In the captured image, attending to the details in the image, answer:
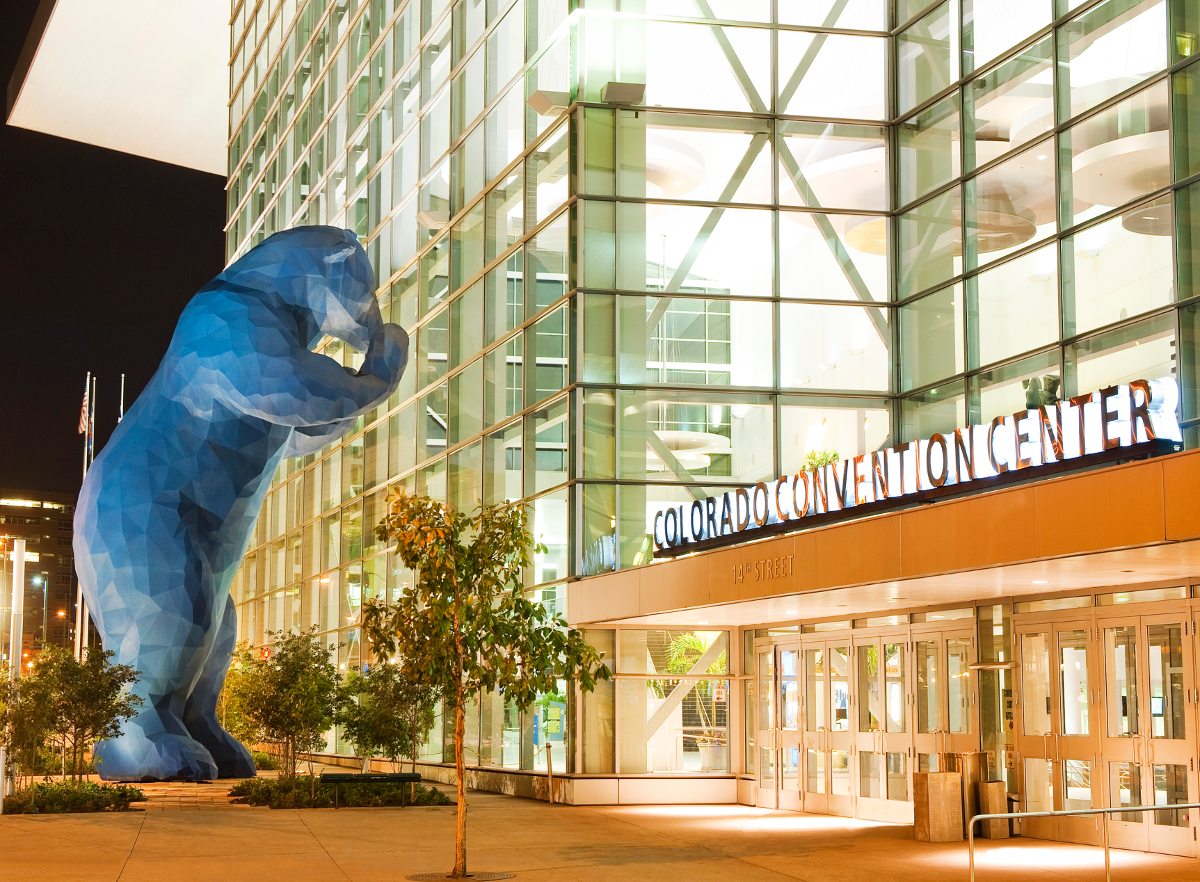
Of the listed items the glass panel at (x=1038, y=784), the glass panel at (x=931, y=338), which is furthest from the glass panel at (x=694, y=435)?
the glass panel at (x=1038, y=784)

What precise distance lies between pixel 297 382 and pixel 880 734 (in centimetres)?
960

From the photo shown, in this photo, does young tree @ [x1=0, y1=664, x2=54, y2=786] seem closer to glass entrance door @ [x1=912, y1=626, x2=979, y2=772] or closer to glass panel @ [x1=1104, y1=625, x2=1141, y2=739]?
glass entrance door @ [x1=912, y1=626, x2=979, y2=772]

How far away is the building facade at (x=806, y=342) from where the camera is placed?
1742 cm

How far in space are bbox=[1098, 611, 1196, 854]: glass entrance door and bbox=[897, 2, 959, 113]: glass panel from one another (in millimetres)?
11973

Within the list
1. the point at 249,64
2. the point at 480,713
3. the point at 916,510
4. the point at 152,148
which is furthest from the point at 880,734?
the point at 152,148

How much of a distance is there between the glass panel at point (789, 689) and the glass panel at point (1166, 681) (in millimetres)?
7078

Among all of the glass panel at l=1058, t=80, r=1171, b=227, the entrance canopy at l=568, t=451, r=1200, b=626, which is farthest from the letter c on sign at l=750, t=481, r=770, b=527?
the glass panel at l=1058, t=80, r=1171, b=227

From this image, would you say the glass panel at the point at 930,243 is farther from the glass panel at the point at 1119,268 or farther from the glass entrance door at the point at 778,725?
the glass entrance door at the point at 778,725

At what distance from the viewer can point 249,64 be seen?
51250 mm

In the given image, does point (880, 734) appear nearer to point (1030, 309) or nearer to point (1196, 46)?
point (1030, 309)

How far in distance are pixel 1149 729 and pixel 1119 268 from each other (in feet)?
23.6

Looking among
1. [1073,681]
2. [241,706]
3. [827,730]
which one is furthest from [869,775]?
[241,706]

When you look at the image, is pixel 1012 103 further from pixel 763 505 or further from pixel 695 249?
pixel 763 505

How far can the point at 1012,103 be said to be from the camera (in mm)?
23406
